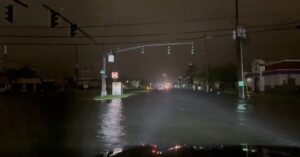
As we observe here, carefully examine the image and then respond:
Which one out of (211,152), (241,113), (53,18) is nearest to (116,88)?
(241,113)

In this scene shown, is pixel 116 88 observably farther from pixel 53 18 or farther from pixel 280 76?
pixel 53 18

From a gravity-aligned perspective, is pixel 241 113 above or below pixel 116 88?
below

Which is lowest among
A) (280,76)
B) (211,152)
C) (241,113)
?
(241,113)

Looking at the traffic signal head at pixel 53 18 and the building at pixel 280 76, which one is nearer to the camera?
the traffic signal head at pixel 53 18

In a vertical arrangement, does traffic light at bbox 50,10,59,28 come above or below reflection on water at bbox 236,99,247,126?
above

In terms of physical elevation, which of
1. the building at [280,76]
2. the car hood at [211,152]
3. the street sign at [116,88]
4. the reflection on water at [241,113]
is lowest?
the reflection on water at [241,113]

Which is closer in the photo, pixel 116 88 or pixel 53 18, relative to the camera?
pixel 53 18

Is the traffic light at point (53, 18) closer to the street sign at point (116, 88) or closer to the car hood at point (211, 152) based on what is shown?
the car hood at point (211, 152)

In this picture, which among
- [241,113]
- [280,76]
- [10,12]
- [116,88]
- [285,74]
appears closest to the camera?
[10,12]

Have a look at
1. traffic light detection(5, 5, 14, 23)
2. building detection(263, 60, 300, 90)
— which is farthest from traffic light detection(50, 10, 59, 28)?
building detection(263, 60, 300, 90)

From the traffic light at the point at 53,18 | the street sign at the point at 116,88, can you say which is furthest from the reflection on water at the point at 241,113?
the street sign at the point at 116,88

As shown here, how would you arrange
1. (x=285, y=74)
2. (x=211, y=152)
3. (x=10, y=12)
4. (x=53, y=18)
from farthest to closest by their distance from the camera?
(x=285, y=74) → (x=53, y=18) → (x=10, y=12) → (x=211, y=152)

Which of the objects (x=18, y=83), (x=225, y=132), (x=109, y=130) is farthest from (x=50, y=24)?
(x=18, y=83)

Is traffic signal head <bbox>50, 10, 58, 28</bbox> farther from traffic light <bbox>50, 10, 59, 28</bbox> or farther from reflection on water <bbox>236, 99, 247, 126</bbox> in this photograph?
reflection on water <bbox>236, 99, 247, 126</bbox>
